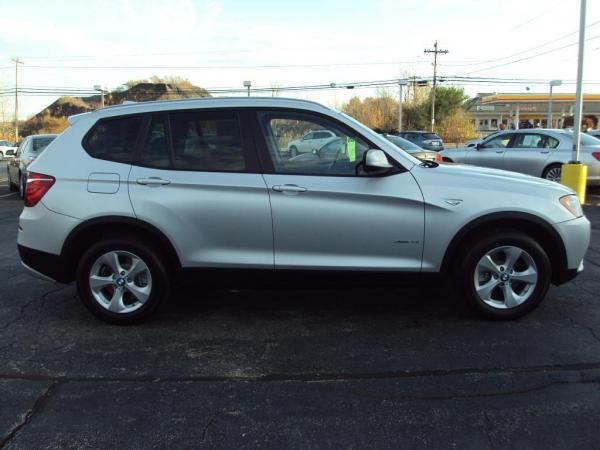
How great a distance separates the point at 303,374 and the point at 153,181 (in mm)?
1926

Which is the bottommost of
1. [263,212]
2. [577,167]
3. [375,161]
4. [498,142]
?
[263,212]

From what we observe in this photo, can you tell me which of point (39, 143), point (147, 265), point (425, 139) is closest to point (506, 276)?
point (147, 265)

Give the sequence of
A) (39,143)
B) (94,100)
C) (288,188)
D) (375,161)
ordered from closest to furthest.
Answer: (375,161)
(288,188)
(39,143)
(94,100)

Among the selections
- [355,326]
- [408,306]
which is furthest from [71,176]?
[408,306]

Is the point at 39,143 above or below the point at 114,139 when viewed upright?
above

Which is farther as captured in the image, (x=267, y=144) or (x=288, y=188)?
(x=267, y=144)

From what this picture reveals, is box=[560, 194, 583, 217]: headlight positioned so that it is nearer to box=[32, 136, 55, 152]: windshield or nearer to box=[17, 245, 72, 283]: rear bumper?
box=[17, 245, 72, 283]: rear bumper

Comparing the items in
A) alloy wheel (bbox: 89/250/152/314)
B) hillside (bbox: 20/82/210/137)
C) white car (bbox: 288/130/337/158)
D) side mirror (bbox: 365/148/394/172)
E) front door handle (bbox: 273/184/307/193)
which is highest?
hillside (bbox: 20/82/210/137)

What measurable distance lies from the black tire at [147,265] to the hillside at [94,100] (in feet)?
175

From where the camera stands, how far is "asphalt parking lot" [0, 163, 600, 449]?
9.04 feet

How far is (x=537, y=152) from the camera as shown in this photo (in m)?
12.2

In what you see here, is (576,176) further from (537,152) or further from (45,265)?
(45,265)

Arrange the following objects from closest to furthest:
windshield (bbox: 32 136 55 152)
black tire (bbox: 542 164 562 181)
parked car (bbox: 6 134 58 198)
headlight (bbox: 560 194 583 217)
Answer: headlight (bbox: 560 194 583 217), parked car (bbox: 6 134 58 198), black tire (bbox: 542 164 562 181), windshield (bbox: 32 136 55 152)

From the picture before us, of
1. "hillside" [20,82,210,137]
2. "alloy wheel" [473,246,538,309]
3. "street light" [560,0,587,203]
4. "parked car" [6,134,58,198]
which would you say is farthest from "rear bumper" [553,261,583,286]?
"hillside" [20,82,210,137]
